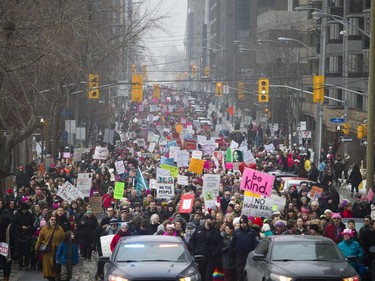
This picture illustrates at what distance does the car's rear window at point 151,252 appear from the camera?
17.4 meters

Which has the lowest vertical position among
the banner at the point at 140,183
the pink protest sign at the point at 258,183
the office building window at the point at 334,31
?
the banner at the point at 140,183

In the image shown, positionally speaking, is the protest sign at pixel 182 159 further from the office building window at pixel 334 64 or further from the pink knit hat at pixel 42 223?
the office building window at pixel 334 64

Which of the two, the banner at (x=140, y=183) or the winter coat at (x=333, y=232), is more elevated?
the winter coat at (x=333, y=232)

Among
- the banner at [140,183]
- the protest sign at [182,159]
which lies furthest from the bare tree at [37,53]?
the protest sign at [182,159]

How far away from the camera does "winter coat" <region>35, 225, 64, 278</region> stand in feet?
70.0

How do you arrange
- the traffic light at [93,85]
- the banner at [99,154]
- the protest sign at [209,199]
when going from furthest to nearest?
1. the traffic light at [93,85]
2. the banner at [99,154]
3. the protest sign at [209,199]

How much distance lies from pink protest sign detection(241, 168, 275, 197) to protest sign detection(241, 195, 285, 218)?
23 cm

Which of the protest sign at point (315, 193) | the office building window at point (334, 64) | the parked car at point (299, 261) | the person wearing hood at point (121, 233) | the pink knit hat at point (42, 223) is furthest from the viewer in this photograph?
the office building window at point (334, 64)

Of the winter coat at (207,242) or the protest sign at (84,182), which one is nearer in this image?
the winter coat at (207,242)

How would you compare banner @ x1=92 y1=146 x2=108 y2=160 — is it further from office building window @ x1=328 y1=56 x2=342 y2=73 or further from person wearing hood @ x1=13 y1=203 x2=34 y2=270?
office building window @ x1=328 y1=56 x2=342 y2=73

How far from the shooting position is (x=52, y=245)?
2148 centimetres

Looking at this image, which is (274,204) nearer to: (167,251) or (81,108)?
(167,251)

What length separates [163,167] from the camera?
35.2 meters

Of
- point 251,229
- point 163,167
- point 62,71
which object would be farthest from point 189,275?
point 62,71
